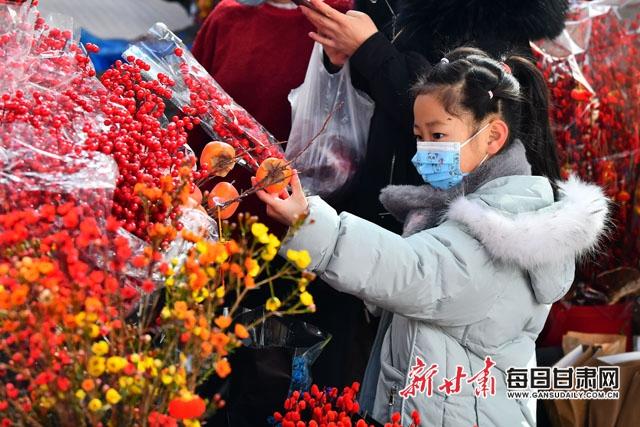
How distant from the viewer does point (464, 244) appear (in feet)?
6.34

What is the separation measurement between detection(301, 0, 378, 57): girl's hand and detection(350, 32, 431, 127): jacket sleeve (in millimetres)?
23

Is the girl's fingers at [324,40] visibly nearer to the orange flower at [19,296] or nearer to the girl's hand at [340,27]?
the girl's hand at [340,27]

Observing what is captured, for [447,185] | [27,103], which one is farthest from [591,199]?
[27,103]

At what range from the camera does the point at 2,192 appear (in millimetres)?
1318

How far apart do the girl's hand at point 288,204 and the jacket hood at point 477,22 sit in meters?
0.86

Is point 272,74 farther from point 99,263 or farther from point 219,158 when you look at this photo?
point 99,263

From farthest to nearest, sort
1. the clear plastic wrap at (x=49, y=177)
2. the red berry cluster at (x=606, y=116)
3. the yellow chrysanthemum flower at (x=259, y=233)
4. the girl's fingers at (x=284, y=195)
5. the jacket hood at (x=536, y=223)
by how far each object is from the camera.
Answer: the red berry cluster at (x=606, y=116)
the jacket hood at (x=536, y=223)
the girl's fingers at (x=284, y=195)
the clear plastic wrap at (x=49, y=177)
the yellow chrysanthemum flower at (x=259, y=233)

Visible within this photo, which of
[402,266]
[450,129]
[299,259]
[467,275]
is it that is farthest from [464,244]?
[299,259]

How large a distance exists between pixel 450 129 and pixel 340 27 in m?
0.45

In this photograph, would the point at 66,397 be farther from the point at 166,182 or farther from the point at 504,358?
the point at 504,358

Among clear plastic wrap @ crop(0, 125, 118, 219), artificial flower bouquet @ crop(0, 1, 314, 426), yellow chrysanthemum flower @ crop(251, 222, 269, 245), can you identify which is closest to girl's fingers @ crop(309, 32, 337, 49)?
→ artificial flower bouquet @ crop(0, 1, 314, 426)

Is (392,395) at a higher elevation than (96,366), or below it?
below

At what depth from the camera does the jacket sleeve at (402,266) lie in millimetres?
1785

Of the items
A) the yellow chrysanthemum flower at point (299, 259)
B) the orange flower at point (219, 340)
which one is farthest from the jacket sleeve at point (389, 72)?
the orange flower at point (219, 340)
